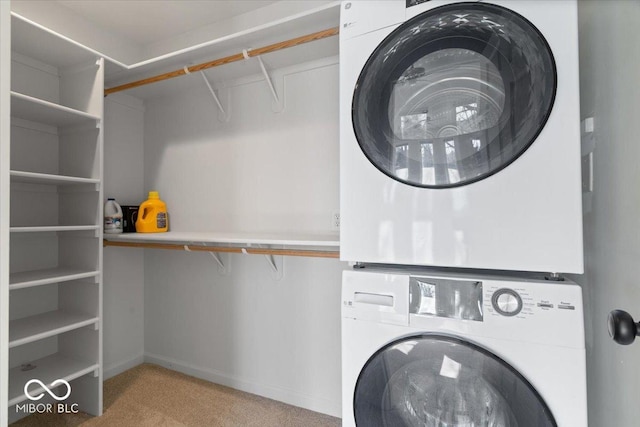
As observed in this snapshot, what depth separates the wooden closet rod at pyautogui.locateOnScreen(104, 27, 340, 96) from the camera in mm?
1438

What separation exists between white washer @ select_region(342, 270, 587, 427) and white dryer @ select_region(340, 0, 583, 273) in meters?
0.08

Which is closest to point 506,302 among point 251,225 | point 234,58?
point 251,225

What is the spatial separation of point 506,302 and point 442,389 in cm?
32

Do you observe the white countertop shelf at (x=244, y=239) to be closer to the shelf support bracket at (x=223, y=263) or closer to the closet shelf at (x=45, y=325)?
the shelf support bracket at (x=223, y=263)

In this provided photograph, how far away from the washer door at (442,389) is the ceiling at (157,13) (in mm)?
2192

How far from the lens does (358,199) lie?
1048mm

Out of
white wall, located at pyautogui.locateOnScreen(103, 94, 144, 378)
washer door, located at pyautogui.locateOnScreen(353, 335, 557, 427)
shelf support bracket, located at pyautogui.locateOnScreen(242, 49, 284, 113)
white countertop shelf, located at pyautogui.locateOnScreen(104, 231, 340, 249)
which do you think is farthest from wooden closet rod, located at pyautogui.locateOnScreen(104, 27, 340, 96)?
washer door, located at pyautogui.locateOnScreen(353, 335, 557, 427)

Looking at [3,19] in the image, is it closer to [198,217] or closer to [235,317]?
[198,217]

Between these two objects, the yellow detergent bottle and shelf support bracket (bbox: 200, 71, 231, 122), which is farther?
the yellow detergent bottle

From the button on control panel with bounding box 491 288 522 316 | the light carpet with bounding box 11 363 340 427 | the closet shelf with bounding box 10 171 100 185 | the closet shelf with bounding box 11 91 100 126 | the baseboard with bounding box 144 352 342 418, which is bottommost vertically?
the light carpet with bounding box 11 363 340 427

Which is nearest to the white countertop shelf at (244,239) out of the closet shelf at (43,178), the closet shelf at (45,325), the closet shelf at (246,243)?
the closet shelf at (246,243)

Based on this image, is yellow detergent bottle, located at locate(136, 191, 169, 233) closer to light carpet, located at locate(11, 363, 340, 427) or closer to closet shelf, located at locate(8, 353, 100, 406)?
closet shelf, located at locate(8, 353, 100, 406)

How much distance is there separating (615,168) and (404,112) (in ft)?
1.98

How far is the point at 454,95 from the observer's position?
3.09 ft
